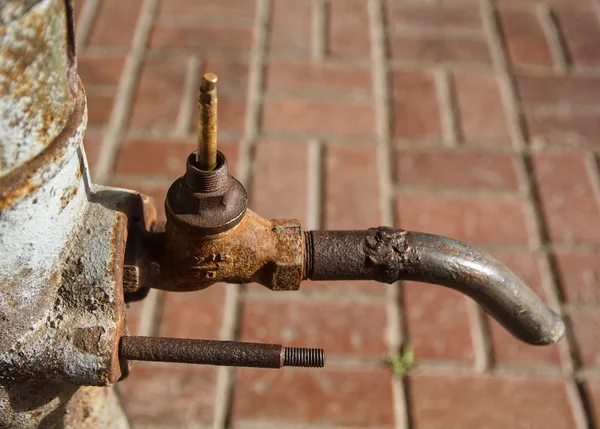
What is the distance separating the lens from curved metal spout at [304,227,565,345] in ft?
2.32

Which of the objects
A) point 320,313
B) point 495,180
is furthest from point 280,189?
point 495,180

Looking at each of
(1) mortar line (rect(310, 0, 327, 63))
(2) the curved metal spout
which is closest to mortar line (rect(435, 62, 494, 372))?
(1) mortar line (rect(310, 0, 327, 63))

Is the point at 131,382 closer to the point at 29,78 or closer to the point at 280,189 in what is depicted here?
the point at 280,189

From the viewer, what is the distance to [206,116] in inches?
22.7

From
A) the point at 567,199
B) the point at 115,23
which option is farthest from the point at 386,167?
the point at 115,23

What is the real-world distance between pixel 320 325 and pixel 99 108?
88cm

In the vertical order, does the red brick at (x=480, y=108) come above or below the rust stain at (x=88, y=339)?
below

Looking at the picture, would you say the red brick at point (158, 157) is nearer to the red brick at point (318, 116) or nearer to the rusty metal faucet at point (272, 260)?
the red brick at point (318, 116)

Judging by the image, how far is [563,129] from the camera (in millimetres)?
1896

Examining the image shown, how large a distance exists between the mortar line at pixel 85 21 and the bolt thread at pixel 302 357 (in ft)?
5.22

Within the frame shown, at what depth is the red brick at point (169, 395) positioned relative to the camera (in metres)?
1.34

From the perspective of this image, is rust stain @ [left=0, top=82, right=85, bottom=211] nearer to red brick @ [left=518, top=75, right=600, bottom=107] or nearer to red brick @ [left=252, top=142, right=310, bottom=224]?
red brick @ [left=252, top=142, right=310, bottom=224]

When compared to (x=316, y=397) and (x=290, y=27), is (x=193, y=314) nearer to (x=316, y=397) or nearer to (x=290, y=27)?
(x=316, y=397)

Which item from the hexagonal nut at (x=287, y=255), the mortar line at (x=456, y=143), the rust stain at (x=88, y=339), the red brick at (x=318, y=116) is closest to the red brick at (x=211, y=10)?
the red brick at (x=318, y=116)
